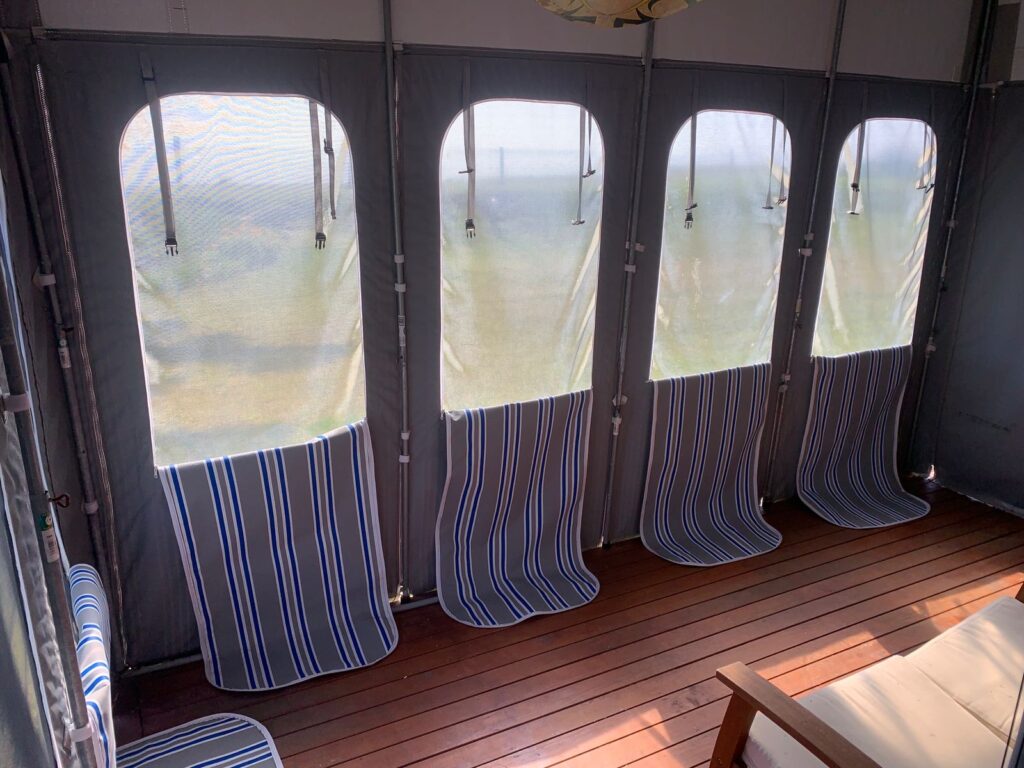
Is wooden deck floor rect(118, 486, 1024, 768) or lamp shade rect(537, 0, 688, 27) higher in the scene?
lamp shade rect(537, 0, 688, 27)

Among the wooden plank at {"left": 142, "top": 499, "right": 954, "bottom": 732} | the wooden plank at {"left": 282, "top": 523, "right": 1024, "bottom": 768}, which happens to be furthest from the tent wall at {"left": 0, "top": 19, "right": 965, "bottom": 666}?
the wooden plank at {"left": 282, "top": 523, "right": 1024, "bottom": 768}

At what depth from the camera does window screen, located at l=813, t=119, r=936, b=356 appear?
376 cm

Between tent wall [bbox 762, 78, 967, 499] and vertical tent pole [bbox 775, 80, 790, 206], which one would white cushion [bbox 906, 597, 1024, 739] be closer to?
tent wall [bbox 762, 78, 967, 499]

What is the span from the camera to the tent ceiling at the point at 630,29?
2248 millimetres

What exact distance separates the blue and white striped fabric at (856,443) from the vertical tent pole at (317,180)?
2.69 meters

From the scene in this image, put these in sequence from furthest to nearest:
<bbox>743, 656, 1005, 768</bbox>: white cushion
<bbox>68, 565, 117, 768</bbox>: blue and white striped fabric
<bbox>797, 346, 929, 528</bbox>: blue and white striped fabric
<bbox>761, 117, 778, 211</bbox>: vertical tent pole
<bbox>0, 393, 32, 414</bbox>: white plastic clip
Result: <bbox>797, 346, 929, 528</bbox>: blue and white striped fabric → <bbox>761, 117, 778, 211</bbox>: vertical tent pole → <bbox>743, 656, 1005, 768</bbox>: white cushion → <bbox>68, 565, 117, 768</bbox>: blue and white striped fabric → <bbox>0, 393, 32, 414</bbox>: white plastic clip

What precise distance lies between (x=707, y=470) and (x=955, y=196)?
6.81 ft

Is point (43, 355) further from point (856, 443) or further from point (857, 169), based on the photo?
point (856, 443)

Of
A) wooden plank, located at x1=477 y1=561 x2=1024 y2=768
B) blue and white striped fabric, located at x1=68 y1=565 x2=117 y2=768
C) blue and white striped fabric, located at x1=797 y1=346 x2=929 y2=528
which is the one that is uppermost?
blue and white striped fabric, located at x1=68 y1=565 x2=117 y2=768

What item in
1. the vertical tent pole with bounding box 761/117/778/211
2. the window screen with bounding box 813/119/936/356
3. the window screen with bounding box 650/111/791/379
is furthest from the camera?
the window screen with bounding box 813/119/936/356

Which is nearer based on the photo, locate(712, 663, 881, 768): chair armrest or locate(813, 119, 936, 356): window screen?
locate(712, 663, 881, 768): chair armrest

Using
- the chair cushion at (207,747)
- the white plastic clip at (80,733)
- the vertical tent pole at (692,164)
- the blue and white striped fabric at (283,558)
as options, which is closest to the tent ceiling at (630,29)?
the vertical tent pole at (692,164)

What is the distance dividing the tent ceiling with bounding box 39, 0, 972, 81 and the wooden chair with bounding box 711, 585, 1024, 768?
1721mm

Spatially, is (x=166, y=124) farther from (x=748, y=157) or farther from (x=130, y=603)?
(x=748, y=157)
